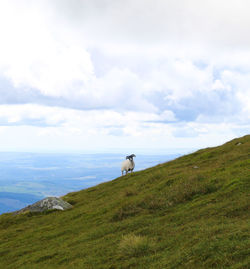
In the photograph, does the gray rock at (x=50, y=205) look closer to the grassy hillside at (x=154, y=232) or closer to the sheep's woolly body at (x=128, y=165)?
the grassy hillside at (x=154, y=232)

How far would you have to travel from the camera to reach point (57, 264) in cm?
1242

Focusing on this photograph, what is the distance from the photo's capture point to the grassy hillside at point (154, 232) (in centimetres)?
938

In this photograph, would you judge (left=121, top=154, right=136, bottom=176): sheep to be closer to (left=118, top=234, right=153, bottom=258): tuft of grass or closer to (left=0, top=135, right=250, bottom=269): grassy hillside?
(left=0, top=135, right=250, bottom=269): grassy hillside

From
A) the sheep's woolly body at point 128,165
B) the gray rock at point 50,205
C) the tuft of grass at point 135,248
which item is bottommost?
the tuft of grass at point 135,248

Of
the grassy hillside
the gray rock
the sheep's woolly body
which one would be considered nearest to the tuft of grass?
the grassy hillside

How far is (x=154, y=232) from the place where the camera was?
12.9 metres

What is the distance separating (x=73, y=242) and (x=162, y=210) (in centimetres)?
526

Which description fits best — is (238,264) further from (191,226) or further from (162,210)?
(162,210)

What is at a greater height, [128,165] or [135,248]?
[128,165]

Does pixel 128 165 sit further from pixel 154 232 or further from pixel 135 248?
pixel 135 248

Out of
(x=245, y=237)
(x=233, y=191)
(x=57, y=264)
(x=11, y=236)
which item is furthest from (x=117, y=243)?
(x=11, y=236)

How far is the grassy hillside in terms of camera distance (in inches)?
369

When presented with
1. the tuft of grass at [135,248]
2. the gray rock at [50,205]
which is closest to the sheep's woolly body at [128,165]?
the gray rock at [50,205]

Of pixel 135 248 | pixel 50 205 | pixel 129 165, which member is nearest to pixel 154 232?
pixel 135 248
